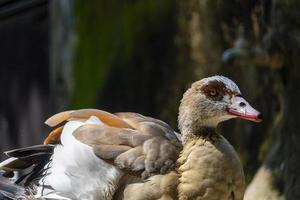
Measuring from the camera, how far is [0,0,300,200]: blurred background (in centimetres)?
544

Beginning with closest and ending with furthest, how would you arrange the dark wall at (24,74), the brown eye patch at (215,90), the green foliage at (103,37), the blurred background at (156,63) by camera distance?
1. the brown eye patch at (215,90)
2. the blurred background at (156,63)
3. the green foliage at (103,37)
4. the dark wall at (24,74)

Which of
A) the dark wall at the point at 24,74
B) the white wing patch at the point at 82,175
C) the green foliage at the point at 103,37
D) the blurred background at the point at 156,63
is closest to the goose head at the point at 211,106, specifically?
the white wing patch at the point at 82,175

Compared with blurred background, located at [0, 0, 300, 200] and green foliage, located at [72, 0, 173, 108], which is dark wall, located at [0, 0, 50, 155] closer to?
blurred background, located at [0, 0, 300, 200]

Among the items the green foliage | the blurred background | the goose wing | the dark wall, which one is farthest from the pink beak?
the dark wall

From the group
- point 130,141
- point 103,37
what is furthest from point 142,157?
point 103,37

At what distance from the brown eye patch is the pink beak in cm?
6

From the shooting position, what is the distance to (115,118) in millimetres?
4477

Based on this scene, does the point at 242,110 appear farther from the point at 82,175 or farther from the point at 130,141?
the point at 82,175

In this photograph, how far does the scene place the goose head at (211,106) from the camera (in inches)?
168

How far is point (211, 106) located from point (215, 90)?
0.27 ft

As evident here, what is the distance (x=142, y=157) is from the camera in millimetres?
4227

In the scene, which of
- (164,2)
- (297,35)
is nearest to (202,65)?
(164,2)

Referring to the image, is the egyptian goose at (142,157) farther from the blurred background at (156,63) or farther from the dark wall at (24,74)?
the dark wall at (24,74)

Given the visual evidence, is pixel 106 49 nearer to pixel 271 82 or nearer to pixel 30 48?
pixel 30 48
